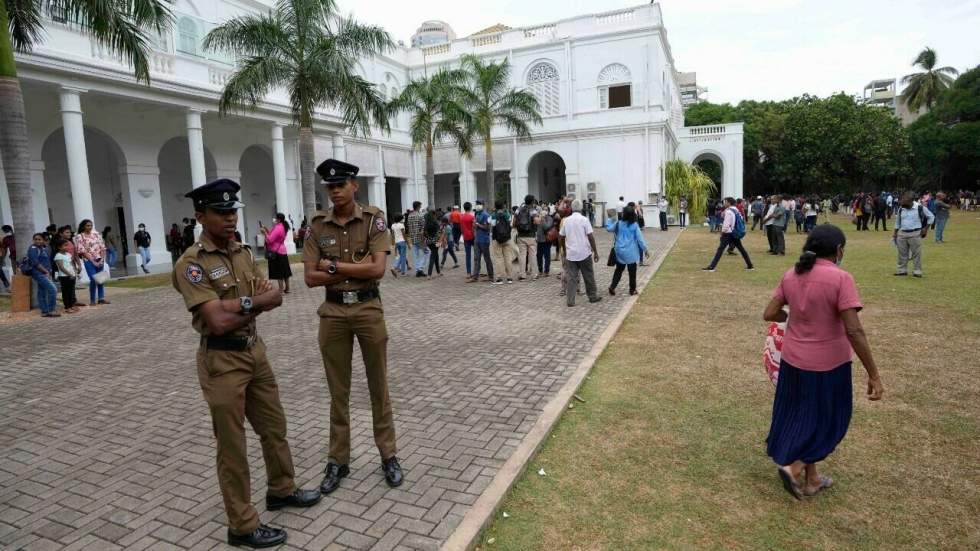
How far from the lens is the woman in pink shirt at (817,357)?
10.2 ft

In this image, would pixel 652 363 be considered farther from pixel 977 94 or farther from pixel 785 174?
pixel 977 94

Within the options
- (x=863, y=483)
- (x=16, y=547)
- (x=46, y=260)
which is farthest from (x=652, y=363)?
(x=46, y=260)

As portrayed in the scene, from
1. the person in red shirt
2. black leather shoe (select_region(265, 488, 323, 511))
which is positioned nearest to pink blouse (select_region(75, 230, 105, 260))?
the person in red shirt

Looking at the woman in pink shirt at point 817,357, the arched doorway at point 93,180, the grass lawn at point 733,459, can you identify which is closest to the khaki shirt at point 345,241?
the grass lawn at point 733,459

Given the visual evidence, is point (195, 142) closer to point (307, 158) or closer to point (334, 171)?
point (307, 158)

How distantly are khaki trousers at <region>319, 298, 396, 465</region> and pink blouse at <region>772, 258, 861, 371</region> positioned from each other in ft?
7.72

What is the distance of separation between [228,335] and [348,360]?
85cm

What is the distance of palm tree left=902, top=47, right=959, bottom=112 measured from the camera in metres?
52.8

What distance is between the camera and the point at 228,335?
2836 mm

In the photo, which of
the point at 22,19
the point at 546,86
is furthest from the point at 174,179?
the point at 546,86

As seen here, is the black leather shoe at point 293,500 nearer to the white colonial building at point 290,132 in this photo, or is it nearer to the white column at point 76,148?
the white colonial building at point 290,132

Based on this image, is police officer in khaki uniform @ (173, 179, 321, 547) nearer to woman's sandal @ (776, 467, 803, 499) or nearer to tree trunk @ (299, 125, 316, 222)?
woman's sandal @ (776, 467, 803, 499)

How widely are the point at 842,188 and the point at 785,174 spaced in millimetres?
6067

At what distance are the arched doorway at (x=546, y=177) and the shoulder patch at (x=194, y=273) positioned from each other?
107 feet
